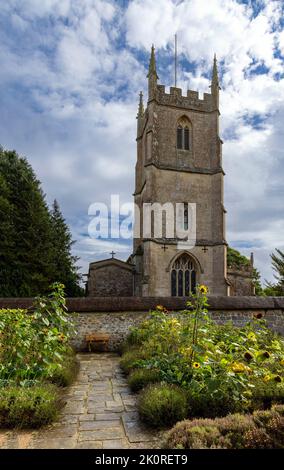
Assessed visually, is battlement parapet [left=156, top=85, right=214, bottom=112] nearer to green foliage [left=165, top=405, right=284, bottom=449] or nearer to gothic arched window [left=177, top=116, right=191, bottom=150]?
gothic arched window [left=177, top=116, right=191, bottom=150]

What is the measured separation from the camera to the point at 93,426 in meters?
4.06

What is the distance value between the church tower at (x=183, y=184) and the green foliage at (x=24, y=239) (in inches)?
240

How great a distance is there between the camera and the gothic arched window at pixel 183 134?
25.6 meters

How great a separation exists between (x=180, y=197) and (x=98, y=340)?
1567cm

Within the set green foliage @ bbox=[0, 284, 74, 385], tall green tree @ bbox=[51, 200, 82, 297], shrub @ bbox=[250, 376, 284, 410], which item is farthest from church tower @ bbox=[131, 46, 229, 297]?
→ shrub @ bbox=[250, 376, 284, 410]

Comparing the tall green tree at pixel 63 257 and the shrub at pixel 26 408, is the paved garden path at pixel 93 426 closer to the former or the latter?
the shrub at pixel 26 408

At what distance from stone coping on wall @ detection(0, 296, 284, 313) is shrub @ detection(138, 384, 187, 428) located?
6561mm

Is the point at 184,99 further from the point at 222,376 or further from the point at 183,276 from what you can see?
the point at 222,376

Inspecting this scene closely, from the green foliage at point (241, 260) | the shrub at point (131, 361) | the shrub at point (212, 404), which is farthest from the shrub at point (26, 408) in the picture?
the green foliage at point (241, 260)

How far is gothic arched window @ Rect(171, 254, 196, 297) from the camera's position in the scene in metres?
23.0

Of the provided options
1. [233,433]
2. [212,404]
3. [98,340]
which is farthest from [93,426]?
[98,340]

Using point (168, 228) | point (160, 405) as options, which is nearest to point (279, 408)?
point (160, 405)

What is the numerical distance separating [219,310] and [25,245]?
51.2 feet

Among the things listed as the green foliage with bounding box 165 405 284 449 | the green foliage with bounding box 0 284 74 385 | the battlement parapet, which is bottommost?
the green foliage with bounding box 165 405 284 449
